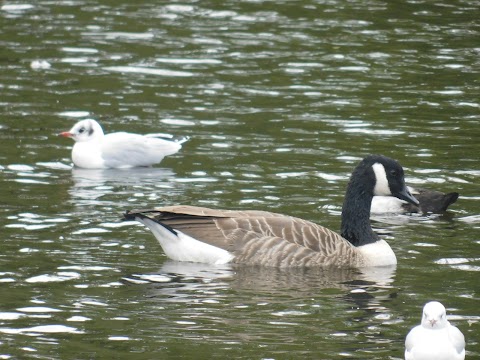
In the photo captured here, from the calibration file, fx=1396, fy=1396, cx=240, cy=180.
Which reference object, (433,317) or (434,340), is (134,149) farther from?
(434,340)

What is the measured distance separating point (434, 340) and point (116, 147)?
9.74 meters

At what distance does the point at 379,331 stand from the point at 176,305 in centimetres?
198

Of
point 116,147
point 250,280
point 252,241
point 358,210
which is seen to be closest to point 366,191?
point 358,210

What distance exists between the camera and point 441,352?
10.8 metres

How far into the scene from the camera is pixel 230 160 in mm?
19344

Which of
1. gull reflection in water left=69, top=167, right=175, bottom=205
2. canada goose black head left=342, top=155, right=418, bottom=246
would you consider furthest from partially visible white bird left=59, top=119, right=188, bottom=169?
canada goose black head left=342, top=155, right=418, bottom=246

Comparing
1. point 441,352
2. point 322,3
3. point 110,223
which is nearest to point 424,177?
point 110,223

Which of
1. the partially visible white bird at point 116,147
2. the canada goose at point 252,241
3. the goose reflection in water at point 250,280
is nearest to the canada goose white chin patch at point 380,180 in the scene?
the canada goose at point 252,241

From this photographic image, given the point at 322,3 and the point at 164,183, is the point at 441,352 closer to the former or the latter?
the point at 164,183

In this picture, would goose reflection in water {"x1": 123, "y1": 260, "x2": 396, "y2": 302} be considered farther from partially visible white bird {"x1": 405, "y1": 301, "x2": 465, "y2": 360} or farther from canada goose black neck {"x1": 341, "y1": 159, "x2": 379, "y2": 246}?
partially visible white bird {"x1": 405, "y1": 301, "x2": 465, "y2": 360}

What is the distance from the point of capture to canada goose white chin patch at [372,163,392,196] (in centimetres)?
1566

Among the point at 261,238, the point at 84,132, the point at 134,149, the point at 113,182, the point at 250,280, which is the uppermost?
the point at 84,132

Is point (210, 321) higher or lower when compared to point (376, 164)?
lower

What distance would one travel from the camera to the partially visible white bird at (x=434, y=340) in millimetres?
10727
